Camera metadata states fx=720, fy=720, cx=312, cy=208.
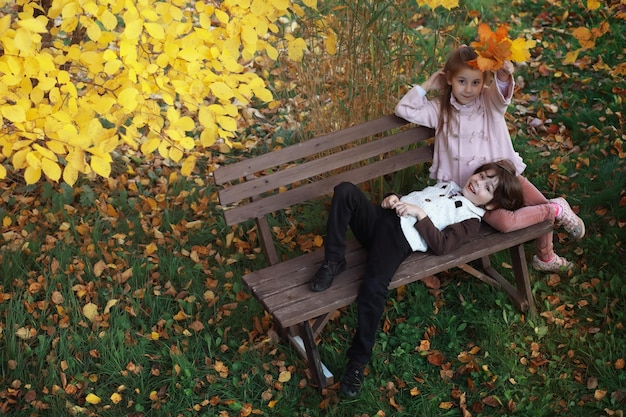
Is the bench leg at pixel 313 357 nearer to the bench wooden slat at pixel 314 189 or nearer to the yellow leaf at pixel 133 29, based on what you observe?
the bench wooden slat at pixel 314 189

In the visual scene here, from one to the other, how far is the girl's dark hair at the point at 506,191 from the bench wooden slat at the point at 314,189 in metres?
0.46

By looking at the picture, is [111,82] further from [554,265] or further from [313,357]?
[554,265]

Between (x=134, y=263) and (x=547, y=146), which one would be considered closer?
(x=134, y=263)

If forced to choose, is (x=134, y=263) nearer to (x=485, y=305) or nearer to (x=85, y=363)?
(x=85, y=363)

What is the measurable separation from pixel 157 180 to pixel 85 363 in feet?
5.04

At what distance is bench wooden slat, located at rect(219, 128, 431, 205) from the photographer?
11.3ft

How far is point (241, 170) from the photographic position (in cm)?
345

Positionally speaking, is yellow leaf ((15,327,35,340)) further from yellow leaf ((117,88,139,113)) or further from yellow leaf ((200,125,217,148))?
yellow leaf ((117,88,139,113))

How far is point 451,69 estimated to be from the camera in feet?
11.9

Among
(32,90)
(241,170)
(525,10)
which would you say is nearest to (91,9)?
(32,90)


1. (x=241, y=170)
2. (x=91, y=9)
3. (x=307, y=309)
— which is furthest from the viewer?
(x=241, y=170)

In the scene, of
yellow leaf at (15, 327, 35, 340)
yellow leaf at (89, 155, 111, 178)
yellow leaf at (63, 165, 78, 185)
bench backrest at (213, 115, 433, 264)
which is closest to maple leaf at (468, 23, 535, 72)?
bench backrest at (213, 115, 433, 264)

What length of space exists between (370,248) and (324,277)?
0.32 m

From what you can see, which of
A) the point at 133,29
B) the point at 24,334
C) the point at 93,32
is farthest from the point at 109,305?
the point at 133,29
